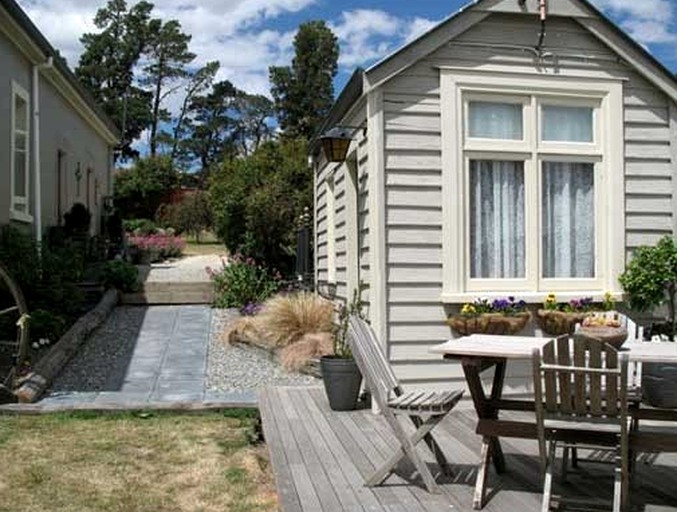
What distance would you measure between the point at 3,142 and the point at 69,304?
2245mm

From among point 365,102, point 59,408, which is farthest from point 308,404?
point 365,102

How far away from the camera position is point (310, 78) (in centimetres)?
3519

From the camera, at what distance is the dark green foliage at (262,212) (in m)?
14.0

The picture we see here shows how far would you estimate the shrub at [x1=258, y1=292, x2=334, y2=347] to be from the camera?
839 cm

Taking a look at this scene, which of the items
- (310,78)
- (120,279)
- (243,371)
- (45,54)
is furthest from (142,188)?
(243,371)

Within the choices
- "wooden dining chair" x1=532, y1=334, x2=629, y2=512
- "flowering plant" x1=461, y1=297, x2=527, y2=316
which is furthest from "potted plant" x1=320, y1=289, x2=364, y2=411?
"wooden dining chair" x1=532, y1=334, x2=629, y2=512

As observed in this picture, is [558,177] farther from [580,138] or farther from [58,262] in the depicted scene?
[58,262]

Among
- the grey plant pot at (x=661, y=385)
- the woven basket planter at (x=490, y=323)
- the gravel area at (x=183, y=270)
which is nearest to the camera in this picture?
the grey plant pot at (x=661, y=385)

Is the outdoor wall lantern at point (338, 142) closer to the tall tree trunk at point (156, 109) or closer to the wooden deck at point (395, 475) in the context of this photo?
the wooden deck at point (395, 475)

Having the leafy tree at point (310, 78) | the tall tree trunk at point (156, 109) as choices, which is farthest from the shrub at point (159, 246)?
the tall tree trunk at point (156, 109)

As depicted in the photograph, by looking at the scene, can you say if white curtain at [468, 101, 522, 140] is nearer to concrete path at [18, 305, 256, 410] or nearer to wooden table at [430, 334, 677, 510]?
wooden table at [430, 334, 677, 510]

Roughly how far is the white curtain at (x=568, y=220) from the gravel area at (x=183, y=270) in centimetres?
732

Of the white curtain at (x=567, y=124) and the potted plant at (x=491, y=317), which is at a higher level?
the white curtain at (x=567, y=124)

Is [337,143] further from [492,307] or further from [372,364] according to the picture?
[372,364]
